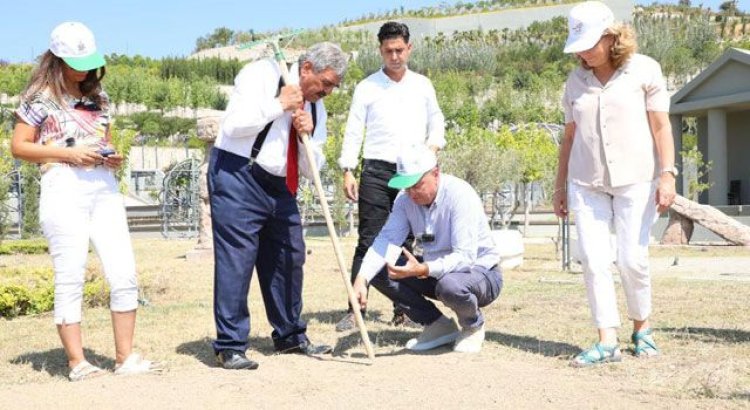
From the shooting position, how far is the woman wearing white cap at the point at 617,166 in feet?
16.7

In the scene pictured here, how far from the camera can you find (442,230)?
17.6 ft

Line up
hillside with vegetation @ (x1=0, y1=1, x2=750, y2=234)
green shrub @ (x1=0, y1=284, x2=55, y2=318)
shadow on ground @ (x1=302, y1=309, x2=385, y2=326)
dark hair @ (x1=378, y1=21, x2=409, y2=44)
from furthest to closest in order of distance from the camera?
hillside with vegetation @ (x1=0, y1=1, x2=750, y2=234)
green shrub @ (x1=0, y1=284, x2=55, y2=318)
shadow on ground @ (x1=302, y1=309, x2=385, y2=326)
dark hair @ (x1=378, y1=21, x2=409, y2=44)

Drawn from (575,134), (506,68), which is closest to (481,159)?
(575,134)

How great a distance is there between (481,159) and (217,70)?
48.8 meters

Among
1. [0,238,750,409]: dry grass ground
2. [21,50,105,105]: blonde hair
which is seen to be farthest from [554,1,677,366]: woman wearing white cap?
[21,50,105,105]: blonde hair

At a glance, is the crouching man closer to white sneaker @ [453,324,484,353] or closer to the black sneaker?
white sneaker @ [453,324,484,353]

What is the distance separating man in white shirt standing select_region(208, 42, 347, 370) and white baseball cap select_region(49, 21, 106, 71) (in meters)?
0.74

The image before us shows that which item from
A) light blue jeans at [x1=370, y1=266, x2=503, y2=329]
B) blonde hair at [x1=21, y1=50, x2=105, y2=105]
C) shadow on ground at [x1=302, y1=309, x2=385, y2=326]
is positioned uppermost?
blonde hair at [x1=21, y1=50, x2=105, y2=105]

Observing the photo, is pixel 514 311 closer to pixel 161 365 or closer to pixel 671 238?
pixel 161 365

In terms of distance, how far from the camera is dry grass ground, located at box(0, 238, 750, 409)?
4.30 m

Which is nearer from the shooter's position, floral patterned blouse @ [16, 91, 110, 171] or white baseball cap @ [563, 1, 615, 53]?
floral patterned blouse @ [16, 91, 110, 171]

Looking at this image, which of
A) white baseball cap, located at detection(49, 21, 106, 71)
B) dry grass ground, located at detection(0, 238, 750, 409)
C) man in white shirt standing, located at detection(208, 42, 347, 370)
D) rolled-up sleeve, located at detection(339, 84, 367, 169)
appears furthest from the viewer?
rolled-up sleeve, located at detection(339, 84, 367, 169)

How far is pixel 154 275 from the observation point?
30.4 feet

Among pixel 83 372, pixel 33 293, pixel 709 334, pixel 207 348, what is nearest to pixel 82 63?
pixel 83 372
